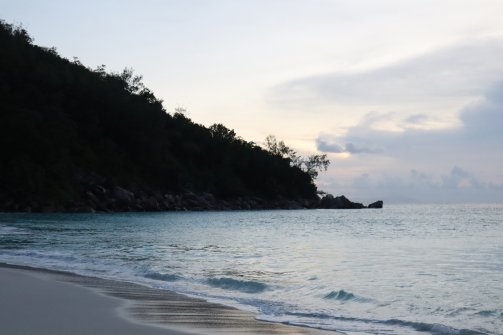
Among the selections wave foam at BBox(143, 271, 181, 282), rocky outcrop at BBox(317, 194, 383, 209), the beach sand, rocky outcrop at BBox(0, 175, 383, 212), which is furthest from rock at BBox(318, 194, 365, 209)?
the beach sand

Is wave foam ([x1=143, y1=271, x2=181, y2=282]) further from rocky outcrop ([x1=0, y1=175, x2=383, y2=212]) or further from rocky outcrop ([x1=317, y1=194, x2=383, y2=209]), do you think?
rocky outcrop ([x1=317, y1=194, x2=383, y2=209])

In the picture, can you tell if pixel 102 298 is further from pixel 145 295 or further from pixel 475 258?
pixel 475 258

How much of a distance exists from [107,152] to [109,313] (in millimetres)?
81034

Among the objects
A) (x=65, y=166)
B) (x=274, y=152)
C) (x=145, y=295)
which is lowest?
(x=145, y=295)

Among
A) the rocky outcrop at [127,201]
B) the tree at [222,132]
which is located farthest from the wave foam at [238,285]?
the tree at [222,132]

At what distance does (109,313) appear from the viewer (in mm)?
8773

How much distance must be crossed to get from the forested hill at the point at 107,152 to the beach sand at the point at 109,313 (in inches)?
2171

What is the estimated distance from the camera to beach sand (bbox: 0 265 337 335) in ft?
24.9

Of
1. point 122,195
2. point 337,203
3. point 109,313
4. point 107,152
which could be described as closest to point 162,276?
point 109,313

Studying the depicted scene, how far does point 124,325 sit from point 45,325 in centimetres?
101

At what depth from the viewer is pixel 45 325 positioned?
24.8 feet

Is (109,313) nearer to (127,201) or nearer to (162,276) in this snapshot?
(162,276)

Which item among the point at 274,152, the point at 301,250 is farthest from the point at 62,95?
the point at 301,250

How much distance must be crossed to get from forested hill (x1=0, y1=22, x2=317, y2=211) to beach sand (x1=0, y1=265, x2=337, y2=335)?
55131 millimetres
